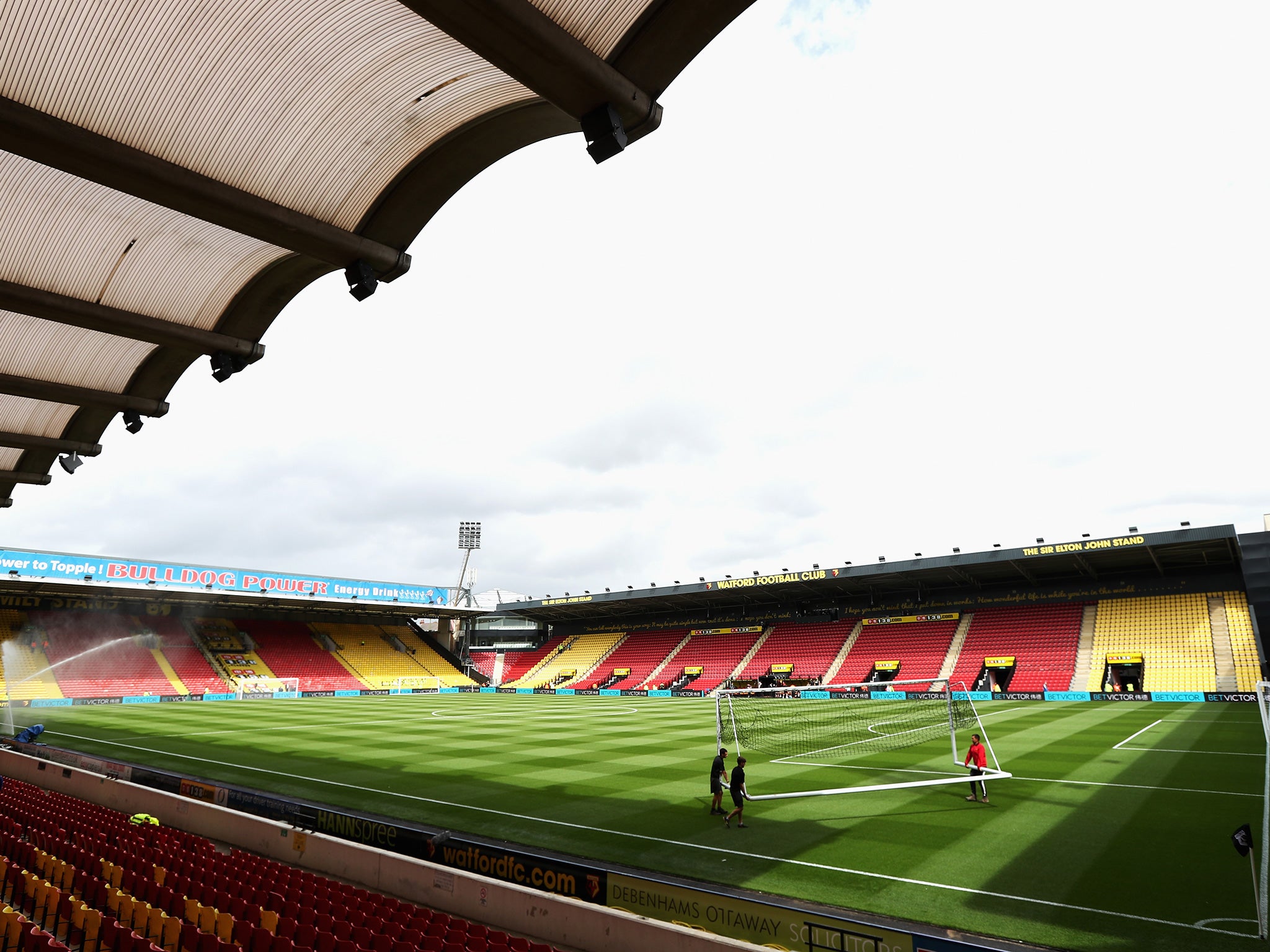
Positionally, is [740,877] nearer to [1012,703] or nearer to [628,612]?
[1012,703]

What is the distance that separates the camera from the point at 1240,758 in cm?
2008

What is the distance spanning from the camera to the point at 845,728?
90.8 ft

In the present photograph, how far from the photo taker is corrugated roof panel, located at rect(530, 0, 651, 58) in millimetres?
7133

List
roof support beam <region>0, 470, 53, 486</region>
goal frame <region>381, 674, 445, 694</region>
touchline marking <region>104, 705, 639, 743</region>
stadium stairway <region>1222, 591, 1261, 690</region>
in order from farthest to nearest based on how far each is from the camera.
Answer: goal frame <region>381, 674, 445, 694</region>
stadium stairway <region>1222, 591, 1261, 690</region>
touchline marking <region>104, 705, 639, 743</region>
roof support beam <region>0, 470, 53, 486</region>

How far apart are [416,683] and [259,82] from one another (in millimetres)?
64079

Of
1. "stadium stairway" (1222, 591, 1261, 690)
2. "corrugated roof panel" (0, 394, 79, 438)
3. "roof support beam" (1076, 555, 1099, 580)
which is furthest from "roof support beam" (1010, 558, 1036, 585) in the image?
"corrugated roof panel" (0, 394, 79, 438)

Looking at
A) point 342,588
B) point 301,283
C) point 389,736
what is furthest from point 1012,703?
point 342,588

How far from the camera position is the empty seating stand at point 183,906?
7.09 metres

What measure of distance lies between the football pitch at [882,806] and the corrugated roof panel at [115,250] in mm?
11007

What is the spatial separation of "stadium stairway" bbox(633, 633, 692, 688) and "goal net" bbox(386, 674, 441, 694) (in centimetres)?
1928

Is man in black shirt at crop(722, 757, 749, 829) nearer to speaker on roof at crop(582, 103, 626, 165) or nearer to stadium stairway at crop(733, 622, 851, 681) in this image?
speaker on roof at crop(582, 103, 626, 165)

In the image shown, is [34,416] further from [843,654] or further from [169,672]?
[843,654]

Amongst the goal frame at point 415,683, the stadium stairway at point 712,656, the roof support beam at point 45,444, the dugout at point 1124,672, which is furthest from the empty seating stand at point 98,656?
the dugout at point 1124,672

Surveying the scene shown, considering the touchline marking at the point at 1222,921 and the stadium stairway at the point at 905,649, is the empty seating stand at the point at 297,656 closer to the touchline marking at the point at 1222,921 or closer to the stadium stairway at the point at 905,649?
the stadium stairway at the point at 905,649
